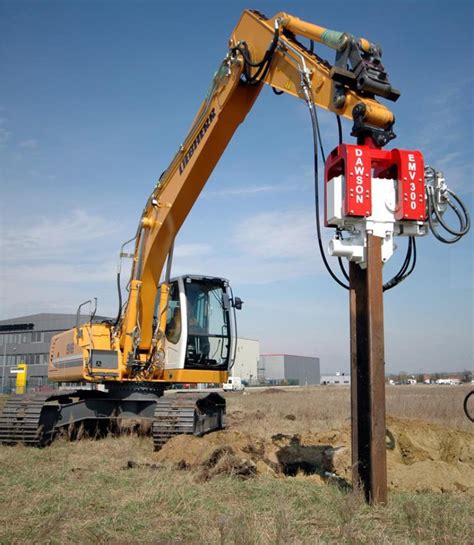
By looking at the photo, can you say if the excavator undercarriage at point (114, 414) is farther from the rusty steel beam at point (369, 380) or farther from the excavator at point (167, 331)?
the rusty steel beam at point (369, 380)

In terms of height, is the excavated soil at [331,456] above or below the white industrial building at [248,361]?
below

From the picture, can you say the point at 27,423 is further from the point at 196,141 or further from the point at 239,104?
the point at 239,104

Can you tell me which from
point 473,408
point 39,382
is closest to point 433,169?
point 473,408

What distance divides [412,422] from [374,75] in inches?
202

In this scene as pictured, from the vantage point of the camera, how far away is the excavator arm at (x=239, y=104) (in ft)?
19.1

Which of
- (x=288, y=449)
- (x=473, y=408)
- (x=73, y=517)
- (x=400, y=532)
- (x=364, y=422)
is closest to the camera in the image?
(x=400, y=532)

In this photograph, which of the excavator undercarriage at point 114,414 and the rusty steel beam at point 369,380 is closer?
the rusty steel beam at point 369,380

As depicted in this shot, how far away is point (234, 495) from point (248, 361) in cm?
7661

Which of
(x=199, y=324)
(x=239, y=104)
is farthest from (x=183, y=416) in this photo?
(x=239, y=104)

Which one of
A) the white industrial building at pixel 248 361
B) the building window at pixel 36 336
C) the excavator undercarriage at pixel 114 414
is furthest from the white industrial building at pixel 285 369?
the excavator undercarriage at pixel 114 414

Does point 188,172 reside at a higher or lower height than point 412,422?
higher

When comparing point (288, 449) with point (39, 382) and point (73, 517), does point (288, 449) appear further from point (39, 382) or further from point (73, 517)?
point (39, 382)

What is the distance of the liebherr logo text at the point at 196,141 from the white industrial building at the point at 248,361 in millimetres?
67207

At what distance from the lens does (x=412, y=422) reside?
8.53m
